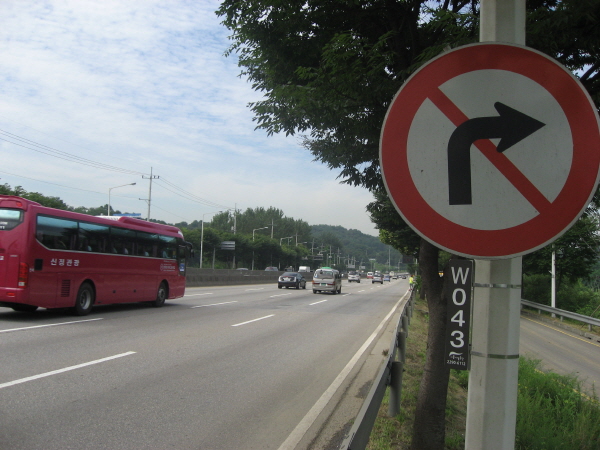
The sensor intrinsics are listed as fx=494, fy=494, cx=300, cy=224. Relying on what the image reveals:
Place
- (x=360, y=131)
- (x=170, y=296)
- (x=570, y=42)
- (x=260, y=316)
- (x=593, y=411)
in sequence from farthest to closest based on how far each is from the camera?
(x=170, y=296) < (x=260, y=316) < (x=593, y=411) < (x=360, y=131) < (x=570, y=42)

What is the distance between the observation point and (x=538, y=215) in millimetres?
1846

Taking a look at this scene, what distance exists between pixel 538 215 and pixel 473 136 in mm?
389

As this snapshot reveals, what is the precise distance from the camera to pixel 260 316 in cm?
1745

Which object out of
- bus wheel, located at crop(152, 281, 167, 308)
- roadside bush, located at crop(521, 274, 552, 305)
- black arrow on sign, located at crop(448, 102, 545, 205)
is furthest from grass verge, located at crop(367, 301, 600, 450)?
roadside bush, located at crop(521, 274, 552, 305)

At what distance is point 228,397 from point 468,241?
5.86 m

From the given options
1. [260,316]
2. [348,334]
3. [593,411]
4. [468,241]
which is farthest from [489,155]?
[260,316]

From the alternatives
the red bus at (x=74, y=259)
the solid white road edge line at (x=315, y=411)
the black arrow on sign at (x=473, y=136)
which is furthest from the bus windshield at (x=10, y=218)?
the black arrow on sign at (x=473, y=136)

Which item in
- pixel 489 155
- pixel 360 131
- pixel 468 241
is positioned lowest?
pixel 468 241

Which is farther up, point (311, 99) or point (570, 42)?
point (570, 42)

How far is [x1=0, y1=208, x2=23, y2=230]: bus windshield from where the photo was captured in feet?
42.5

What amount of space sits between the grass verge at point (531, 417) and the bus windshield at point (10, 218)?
1046 cm

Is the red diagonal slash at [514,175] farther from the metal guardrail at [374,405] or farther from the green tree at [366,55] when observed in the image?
the green tree at [366,55]

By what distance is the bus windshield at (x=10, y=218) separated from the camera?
13.0m

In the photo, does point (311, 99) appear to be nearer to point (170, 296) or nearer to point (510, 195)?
point (510, 195)
